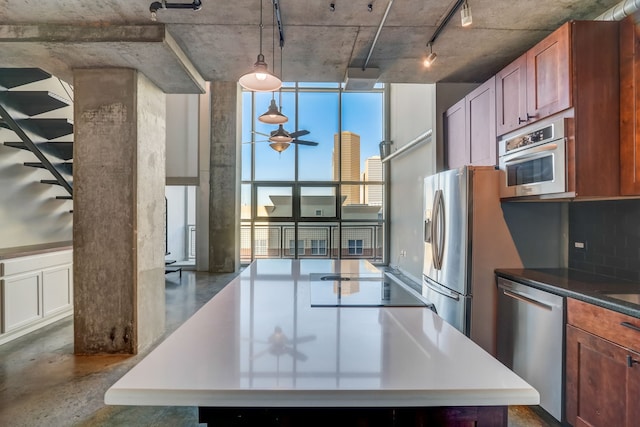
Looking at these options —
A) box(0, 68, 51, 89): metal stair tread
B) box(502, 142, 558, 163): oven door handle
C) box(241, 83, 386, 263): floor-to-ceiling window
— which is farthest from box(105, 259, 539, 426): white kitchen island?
box(241, 83, 386, 263): floor-to-ceiling window

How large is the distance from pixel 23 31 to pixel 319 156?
19.7 ft

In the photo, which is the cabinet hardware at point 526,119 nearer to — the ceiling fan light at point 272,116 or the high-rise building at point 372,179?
the ceiling fan light at point 272,116

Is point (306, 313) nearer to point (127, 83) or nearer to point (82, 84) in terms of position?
point (127, 83)

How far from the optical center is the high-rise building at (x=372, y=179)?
7977 mm

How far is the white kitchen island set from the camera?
81 cm

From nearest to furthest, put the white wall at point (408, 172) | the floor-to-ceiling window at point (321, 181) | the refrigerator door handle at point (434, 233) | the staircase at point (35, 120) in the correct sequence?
the refrigerator door handle at point (434, 233) → the staircase at point (35, 120) → the white wall at point (408, 172) → the floor-to-ceiling window at point (321, 181)

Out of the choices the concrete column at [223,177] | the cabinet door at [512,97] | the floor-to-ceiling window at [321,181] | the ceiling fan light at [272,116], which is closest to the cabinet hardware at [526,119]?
the cabinet door at [512,97]

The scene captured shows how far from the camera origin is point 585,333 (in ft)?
5.92

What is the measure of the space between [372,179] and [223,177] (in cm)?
355

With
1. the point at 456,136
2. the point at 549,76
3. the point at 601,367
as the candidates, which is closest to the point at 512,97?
the point at 549,76

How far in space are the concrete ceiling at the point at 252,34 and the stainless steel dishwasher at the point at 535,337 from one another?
1.96m

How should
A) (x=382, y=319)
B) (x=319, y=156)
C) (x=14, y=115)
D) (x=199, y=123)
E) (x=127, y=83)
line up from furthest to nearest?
1. (x=319, y=156)
2. (x=199, y=123)
3. (x=14, y=115)
4. (x=127, y=83)
5. (x=382, y=319)

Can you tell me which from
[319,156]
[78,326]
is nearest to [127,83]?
[78,326]

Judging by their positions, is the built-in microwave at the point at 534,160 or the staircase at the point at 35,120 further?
the staircase at the point at 35,120
